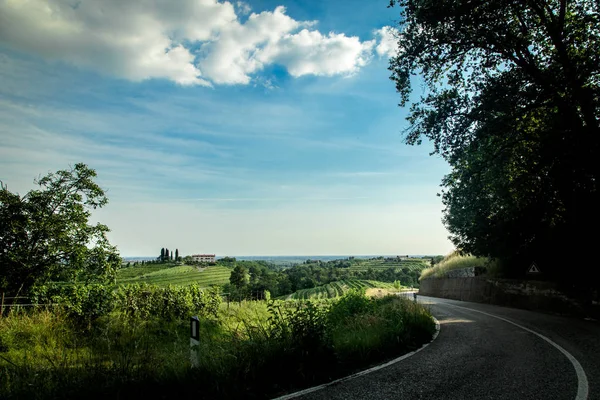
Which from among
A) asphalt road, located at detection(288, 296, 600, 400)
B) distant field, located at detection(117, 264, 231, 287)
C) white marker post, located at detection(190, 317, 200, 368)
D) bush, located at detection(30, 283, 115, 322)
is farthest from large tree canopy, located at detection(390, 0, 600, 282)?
distant field, located at detection(117, 264, 231, 287)

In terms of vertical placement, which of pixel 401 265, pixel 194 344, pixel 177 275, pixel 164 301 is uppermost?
pixel 194 344

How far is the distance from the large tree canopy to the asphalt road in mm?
7249

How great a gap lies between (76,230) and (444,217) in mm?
25969

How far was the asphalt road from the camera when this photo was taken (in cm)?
526

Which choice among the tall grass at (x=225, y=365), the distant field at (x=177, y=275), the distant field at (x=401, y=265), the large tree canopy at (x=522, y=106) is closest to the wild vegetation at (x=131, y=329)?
the tall grass at (x=225, y=365)

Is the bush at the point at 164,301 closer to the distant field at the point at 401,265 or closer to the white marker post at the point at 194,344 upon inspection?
the white marker post at the point at 194,344

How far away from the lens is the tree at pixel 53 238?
15438mm

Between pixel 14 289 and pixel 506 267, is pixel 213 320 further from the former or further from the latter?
pixel 506 267

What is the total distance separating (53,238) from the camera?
16.3 metres

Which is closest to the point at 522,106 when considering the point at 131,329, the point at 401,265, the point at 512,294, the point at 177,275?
the point at 512,294

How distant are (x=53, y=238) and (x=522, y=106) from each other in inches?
884

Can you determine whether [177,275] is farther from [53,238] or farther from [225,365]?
[225,365]

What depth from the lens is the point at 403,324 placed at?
392 inches

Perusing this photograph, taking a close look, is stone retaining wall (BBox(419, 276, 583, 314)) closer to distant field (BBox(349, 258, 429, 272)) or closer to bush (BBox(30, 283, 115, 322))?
bush (BBox(30, 283, 115, 322))
